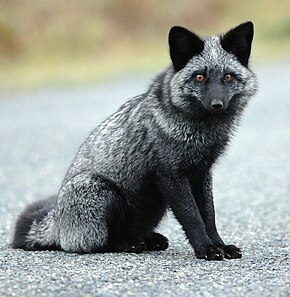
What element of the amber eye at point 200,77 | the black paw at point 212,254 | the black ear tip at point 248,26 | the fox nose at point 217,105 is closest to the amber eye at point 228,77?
the amber eye at point 200,77

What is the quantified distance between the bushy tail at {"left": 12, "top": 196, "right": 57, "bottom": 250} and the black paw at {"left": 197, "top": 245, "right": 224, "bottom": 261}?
1.45 metres

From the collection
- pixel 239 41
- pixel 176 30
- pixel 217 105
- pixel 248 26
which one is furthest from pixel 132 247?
pixel 248 26

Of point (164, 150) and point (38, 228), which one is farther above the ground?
point (164, 150)

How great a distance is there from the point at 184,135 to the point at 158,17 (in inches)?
993

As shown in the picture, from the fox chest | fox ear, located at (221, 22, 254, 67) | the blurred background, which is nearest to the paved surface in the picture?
the fox chest

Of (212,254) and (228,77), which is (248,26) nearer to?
(228,77)

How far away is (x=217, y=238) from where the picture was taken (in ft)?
22.7

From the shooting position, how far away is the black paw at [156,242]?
721cm

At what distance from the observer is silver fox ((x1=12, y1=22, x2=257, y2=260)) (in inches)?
262

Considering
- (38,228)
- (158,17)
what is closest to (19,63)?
(158,17)

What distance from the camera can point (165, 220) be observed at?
7457 millimetres

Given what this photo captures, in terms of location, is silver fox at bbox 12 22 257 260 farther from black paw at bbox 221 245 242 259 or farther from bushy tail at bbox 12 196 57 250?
bushy tail at bbox 12 196 57 250

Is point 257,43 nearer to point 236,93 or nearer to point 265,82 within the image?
point 265,82

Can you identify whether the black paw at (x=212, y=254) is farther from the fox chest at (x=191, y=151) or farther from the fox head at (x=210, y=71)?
the fox head at (x=210, y=71)
